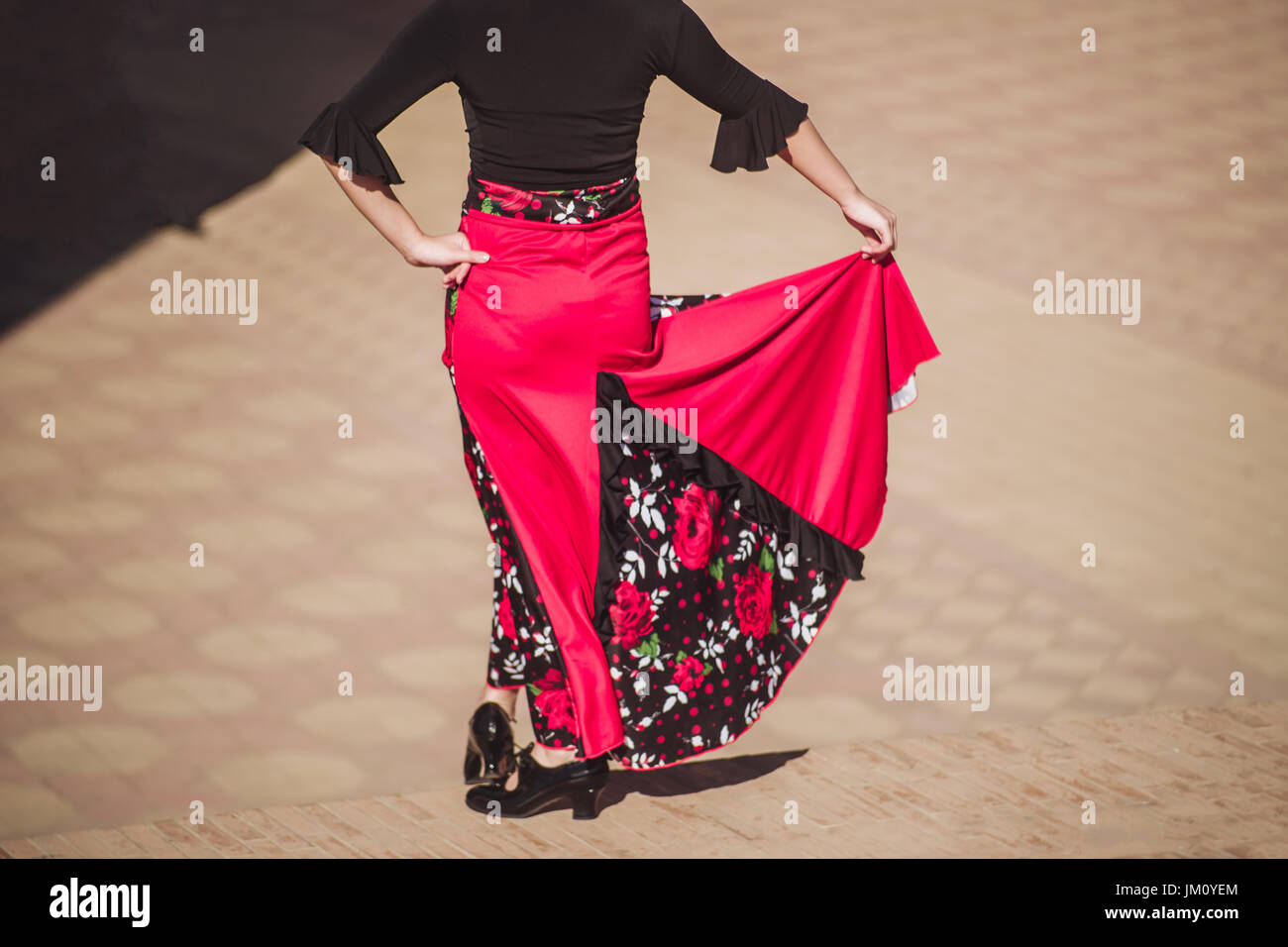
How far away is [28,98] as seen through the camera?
11.6 m

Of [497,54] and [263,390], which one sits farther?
[263,390]

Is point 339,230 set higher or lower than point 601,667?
higher

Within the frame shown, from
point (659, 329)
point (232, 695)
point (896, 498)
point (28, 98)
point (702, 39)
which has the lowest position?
point (232, 695)

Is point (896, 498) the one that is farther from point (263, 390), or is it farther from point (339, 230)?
point (339, 230)

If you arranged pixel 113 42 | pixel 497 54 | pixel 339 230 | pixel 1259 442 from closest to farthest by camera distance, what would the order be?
pixel 497 54, pixel 1259 442, pixel 339 230, pixel 113 42

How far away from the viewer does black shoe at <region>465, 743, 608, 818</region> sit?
14.0 ft

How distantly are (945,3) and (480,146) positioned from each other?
12501 millimetres

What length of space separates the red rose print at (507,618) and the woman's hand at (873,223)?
139 cm

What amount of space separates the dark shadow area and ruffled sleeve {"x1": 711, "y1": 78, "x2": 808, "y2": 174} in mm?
5449

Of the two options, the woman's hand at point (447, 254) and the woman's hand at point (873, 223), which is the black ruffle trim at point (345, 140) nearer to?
the woman's hand at point (447, 254)

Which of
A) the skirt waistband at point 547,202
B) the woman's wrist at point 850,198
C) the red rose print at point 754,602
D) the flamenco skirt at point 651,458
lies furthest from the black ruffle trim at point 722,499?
the woman's wrist at point 850,198

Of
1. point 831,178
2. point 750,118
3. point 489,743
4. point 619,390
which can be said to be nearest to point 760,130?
point 750,118

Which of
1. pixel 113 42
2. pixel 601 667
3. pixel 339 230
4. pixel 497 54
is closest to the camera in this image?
pixel 497 54

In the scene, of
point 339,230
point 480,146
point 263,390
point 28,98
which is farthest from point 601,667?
point 28,98
